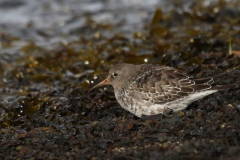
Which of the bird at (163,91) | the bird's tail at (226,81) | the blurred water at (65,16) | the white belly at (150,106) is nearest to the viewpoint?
the bird's tail at (226,81)

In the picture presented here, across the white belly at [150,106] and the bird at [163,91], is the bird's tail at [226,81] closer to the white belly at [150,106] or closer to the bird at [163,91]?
the bird at [163,91]

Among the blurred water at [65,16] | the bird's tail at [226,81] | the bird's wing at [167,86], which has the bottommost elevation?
the blurred water at [65,16]

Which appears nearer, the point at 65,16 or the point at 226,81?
the point at 226,81

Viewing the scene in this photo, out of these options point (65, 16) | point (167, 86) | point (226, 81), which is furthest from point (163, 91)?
point (65, 16)

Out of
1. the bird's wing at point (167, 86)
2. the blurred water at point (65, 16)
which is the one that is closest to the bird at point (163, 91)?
the bird's wing at point (167, 86)

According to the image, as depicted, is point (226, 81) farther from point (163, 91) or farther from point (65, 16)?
point (65, 16)

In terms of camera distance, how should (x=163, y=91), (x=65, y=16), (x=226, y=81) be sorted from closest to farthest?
(x=163, y=91), (x=226, y=81), (x=65, y=16)

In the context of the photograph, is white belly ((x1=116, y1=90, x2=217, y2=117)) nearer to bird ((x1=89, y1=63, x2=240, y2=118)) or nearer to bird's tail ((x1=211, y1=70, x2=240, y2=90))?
bird ((x1=89, y1=63, x2=240, y2=118))

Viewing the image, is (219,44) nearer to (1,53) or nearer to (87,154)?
(87,154)
